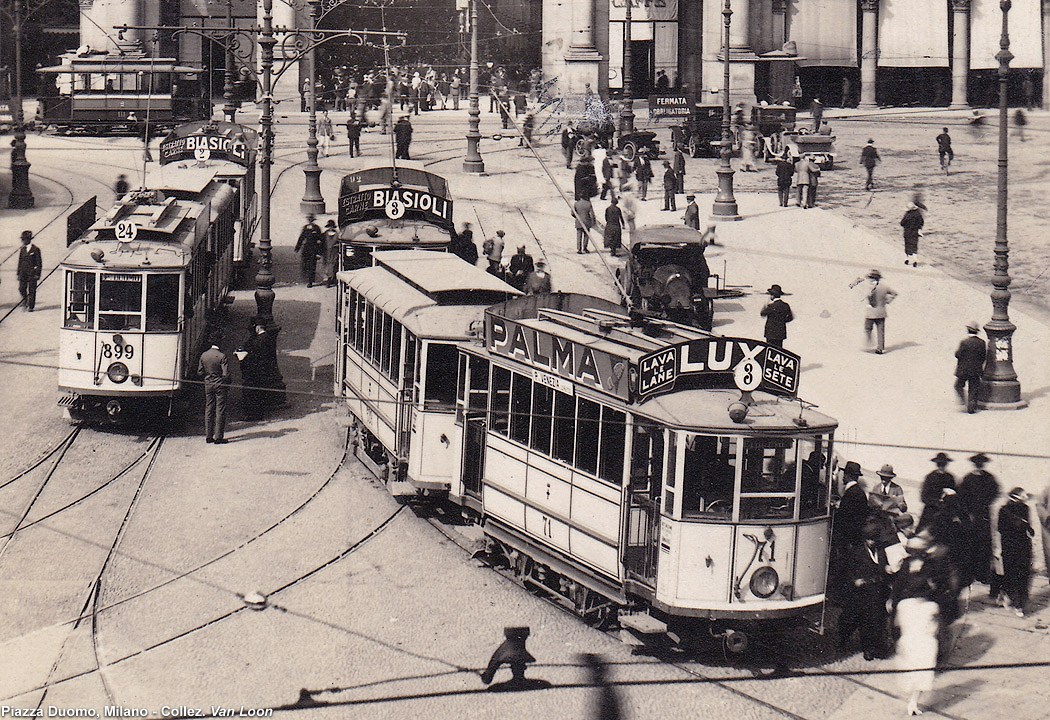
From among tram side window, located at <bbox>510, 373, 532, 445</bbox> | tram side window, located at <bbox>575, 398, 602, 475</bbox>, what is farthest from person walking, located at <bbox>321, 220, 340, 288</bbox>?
tram side window, located at <bbox>575, 398, 602, 475</bbox>

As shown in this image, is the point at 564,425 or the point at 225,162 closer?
the point at 564,425

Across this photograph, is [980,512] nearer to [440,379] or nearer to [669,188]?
[440,379]

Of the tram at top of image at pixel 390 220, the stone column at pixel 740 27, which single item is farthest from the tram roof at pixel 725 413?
the stone column at pixel 740 27

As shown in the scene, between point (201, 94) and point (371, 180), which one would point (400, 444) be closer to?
point (371, 180)

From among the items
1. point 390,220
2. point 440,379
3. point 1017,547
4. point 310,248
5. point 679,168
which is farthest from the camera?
point 679,168

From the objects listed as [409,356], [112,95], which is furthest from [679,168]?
[409,356]

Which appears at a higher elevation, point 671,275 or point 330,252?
point 330,252

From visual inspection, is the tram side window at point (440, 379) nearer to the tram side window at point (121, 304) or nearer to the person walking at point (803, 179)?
the tram side window at point (121, 304)

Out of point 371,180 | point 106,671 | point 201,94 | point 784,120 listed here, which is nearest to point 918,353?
point 371,180
